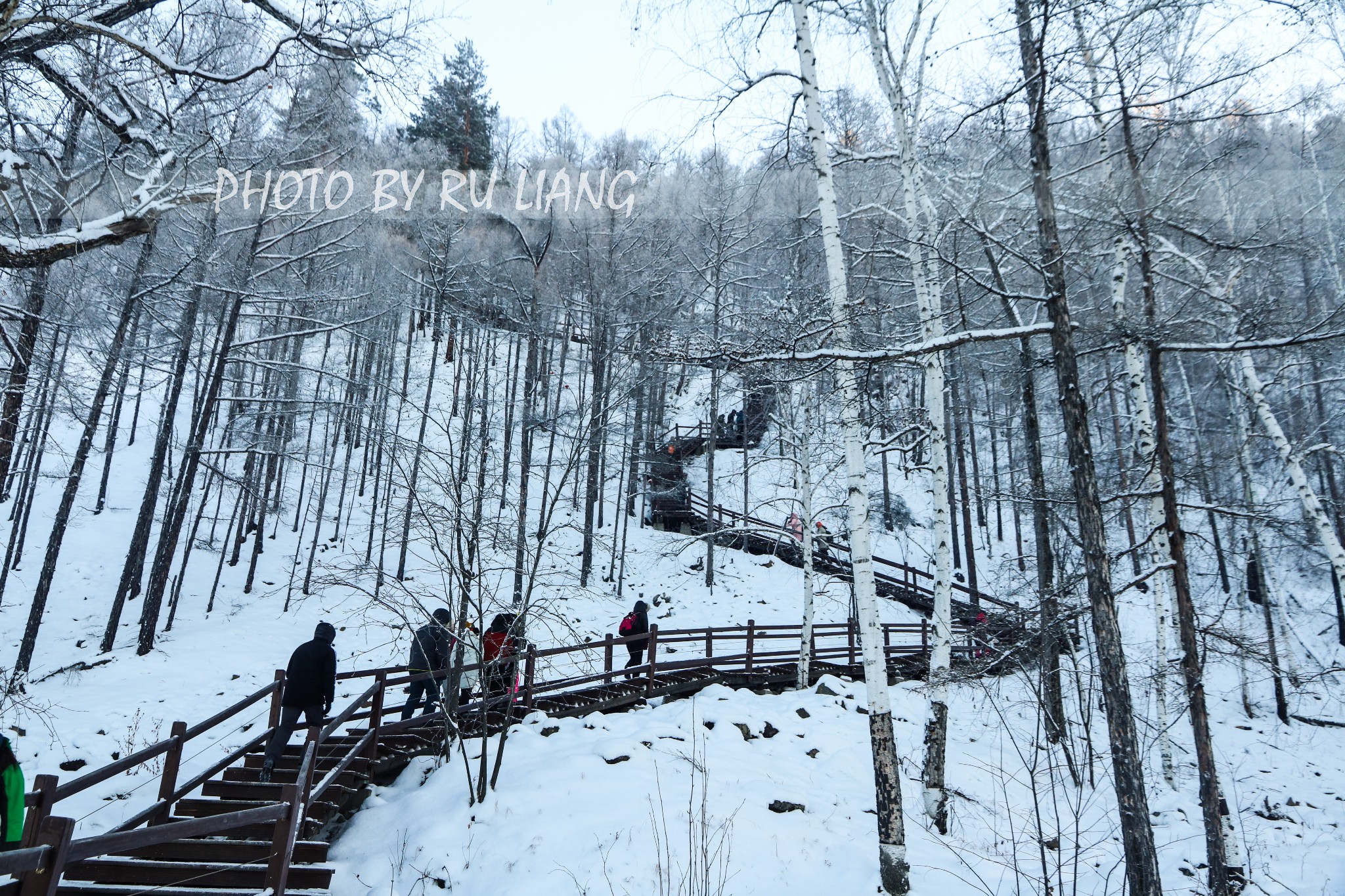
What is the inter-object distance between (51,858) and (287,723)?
449 centimetres

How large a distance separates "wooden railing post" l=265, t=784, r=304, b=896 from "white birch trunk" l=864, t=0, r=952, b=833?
7.26m

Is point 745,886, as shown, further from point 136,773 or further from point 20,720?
point 20,720

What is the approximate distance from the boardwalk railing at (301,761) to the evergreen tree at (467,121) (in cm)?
3614

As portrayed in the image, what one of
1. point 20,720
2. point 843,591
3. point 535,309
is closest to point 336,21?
point 20,720

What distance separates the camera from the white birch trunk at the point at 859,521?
6289mm

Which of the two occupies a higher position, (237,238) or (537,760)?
(237,238)

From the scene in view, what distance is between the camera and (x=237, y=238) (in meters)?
16.3

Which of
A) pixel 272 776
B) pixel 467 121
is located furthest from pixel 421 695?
pixel 467 121

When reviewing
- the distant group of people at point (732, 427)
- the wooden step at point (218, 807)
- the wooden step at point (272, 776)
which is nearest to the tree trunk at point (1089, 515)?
the wooden step at point (218, 807)

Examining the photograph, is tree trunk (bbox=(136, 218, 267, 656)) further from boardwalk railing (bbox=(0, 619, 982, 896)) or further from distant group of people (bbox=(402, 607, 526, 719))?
distant group of people (bbox=(402, 607, 526, 719))

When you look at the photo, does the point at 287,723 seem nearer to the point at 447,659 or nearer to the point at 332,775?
the point at 332,775

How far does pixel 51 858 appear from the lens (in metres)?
3.73

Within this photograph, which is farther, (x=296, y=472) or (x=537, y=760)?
(x=296, y=472)

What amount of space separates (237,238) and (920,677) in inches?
810
